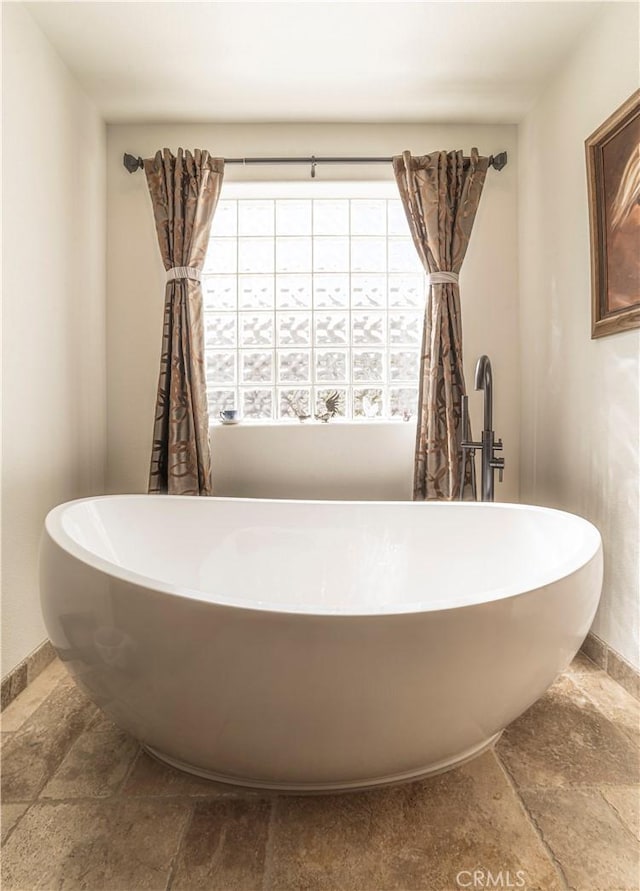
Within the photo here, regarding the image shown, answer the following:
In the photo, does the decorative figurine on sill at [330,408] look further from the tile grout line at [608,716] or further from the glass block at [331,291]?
the tile grout line at [608,716]

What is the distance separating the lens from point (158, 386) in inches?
90.6

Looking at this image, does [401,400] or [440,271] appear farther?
[401,400]

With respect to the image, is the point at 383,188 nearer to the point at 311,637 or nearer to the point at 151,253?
the point at 151,253

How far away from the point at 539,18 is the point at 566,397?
1.43 metres

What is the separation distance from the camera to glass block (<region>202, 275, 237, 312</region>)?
2.65 m

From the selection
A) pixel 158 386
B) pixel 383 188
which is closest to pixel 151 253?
pixel 158 386

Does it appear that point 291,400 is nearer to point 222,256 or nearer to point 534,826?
point 222,256

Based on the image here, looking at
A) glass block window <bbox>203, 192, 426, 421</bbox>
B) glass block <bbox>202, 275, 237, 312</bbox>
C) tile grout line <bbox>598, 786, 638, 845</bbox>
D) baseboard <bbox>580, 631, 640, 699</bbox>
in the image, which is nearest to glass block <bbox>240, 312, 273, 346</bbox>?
glass block window <bbox>203, 192, 426, 421</bbox>

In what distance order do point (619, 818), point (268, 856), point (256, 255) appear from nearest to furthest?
1. point (268, 856)
2. point (619, 818)
3. point (256, 255)

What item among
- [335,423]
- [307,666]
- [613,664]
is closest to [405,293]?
[335,423]

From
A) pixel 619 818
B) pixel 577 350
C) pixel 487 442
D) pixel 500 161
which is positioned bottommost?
pixel 619 818

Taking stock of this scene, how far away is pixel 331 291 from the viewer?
8.66 feet

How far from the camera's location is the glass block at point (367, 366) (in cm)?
263

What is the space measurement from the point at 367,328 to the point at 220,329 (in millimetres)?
804
